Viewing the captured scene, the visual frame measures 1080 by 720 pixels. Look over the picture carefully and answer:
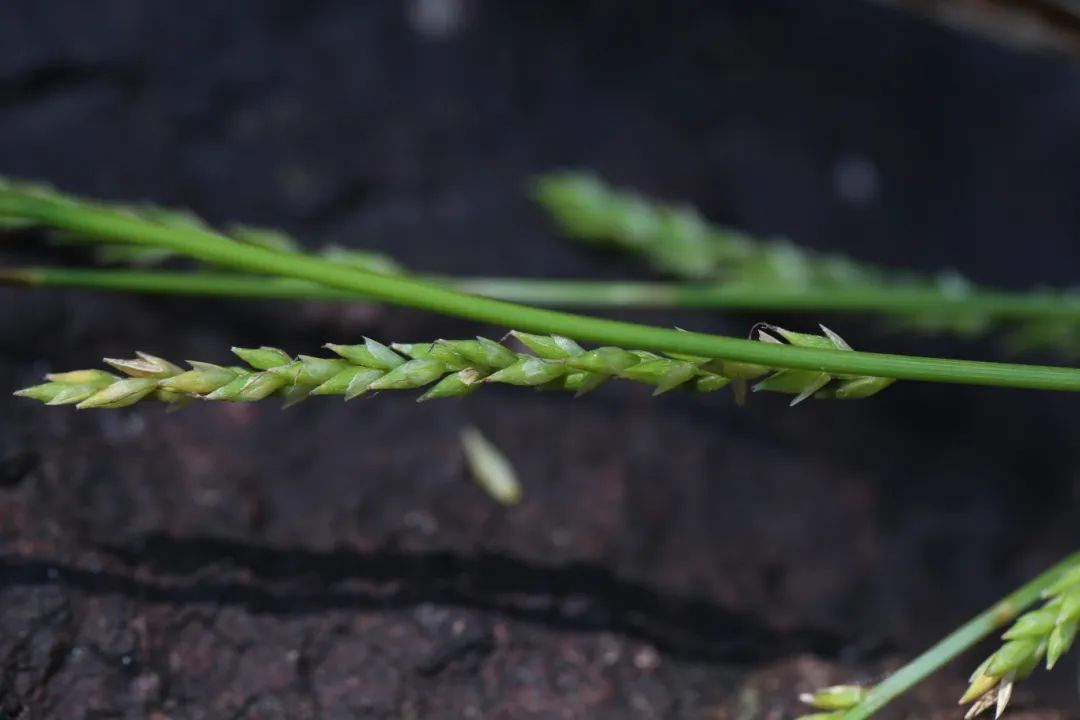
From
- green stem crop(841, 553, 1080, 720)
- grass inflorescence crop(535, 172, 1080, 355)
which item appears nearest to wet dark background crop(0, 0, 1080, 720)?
grass inflorescence crop(535, 172, 1080, 355)

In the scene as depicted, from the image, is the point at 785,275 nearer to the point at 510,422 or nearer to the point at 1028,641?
the point at 510,422

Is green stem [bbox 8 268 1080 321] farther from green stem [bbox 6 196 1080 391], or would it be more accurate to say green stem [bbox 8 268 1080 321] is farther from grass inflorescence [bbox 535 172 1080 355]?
green stem [bbox 6 196 1080 391]

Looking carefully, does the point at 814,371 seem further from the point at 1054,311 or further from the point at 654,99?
the point at 654,99

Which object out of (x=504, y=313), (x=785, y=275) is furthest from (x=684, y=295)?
(x=504, y=313)

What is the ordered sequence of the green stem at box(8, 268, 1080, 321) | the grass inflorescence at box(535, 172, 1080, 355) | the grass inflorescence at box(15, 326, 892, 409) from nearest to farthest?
the grass inflorescence at box(15, 326, 892, 409), the green stem at box(8, 268, 1080, 321), the grass inflorescence at box(535, 172, 1080, 355)

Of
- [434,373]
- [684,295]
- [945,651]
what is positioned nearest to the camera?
[434,373]

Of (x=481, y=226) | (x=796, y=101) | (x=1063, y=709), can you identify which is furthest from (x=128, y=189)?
(x=1063, y=709)

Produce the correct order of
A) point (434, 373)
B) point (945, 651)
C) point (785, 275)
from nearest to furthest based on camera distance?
point (434, 373) < point (945, 651) < point (785, 275)
